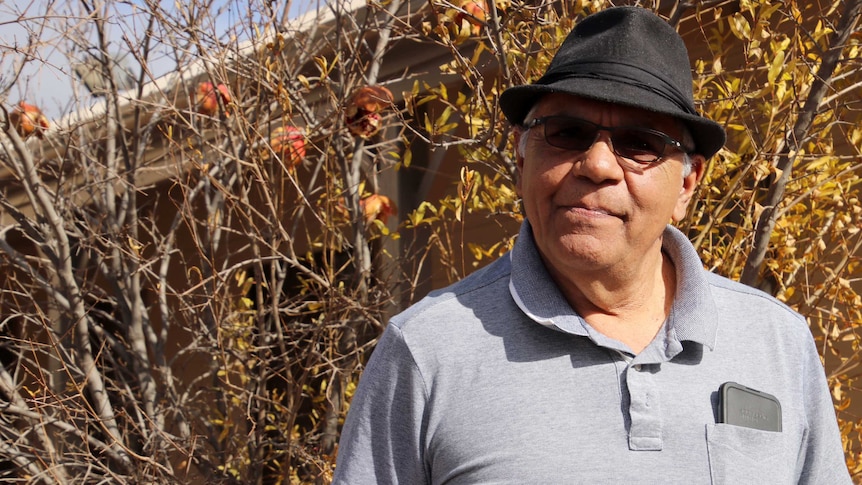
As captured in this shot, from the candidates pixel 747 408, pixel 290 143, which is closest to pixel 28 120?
pixel 290 143

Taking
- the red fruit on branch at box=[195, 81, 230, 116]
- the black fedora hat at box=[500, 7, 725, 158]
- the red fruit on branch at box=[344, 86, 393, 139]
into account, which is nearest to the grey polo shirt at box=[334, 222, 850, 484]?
the black fedora hat at box=[500, 7, 725, 158]

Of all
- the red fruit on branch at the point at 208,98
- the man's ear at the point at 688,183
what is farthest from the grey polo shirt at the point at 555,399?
the red fruit on branch at the point at 208,98

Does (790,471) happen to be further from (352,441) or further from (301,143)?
(301,143)

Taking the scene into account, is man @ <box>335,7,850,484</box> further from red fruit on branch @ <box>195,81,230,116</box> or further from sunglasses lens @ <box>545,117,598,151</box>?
red fruit on branch @ <box>195,81,230,116</box>

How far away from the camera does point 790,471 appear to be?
195cm

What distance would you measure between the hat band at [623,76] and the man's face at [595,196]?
1.6 inches

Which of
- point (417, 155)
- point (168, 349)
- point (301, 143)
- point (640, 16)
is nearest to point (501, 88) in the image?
point (301, 143)

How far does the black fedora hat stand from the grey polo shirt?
319 mm

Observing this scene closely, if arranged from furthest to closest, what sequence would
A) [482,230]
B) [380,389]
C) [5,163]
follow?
[482,230]
[5,163]
[380,389]

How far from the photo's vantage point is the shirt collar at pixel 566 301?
6.28ft

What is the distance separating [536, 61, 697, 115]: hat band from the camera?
196cm

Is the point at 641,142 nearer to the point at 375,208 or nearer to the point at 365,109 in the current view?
the point at 365,109

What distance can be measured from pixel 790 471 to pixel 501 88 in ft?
6.03

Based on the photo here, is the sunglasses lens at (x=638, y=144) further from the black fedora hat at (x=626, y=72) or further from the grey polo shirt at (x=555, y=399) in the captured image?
the grey polo shirt at (x=555, y=399)
